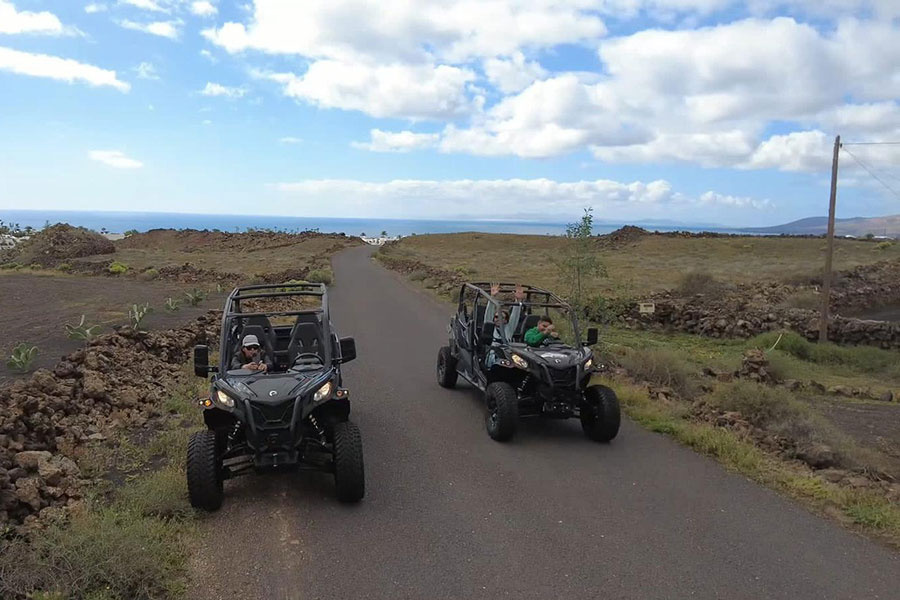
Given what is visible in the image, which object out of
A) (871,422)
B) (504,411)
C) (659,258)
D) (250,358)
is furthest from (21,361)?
(659,258)

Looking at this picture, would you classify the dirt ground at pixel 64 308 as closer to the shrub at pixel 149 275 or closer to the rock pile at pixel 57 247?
the shrub at pixel 149 275

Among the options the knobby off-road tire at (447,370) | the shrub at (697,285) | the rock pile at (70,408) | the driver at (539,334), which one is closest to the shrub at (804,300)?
the shrub at (697,285)

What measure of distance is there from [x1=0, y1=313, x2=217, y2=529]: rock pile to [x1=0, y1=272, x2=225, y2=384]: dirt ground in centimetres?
133

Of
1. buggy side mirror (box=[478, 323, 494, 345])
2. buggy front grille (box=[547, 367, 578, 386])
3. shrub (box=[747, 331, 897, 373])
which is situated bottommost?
shrub (box=[747, 331, 897, 373])

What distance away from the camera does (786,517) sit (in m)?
6.70

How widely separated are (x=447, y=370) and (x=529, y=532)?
598 centimetres

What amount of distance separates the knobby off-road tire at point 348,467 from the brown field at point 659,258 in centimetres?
2490

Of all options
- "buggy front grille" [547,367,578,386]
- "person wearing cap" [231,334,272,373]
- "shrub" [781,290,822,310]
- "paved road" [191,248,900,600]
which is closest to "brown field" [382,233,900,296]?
"shrub" [781,290,822,310]

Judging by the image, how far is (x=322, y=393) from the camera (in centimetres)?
669

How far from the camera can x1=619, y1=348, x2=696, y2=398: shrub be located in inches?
531

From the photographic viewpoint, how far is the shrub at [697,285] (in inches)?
1309

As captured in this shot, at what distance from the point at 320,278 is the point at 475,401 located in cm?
2391

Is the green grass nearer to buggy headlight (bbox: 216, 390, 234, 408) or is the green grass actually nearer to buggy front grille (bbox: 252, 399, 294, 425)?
buggy front grille (bbox: 252, 399, 294, 425)

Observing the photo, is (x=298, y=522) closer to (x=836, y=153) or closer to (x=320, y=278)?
(x=836, y=153)
